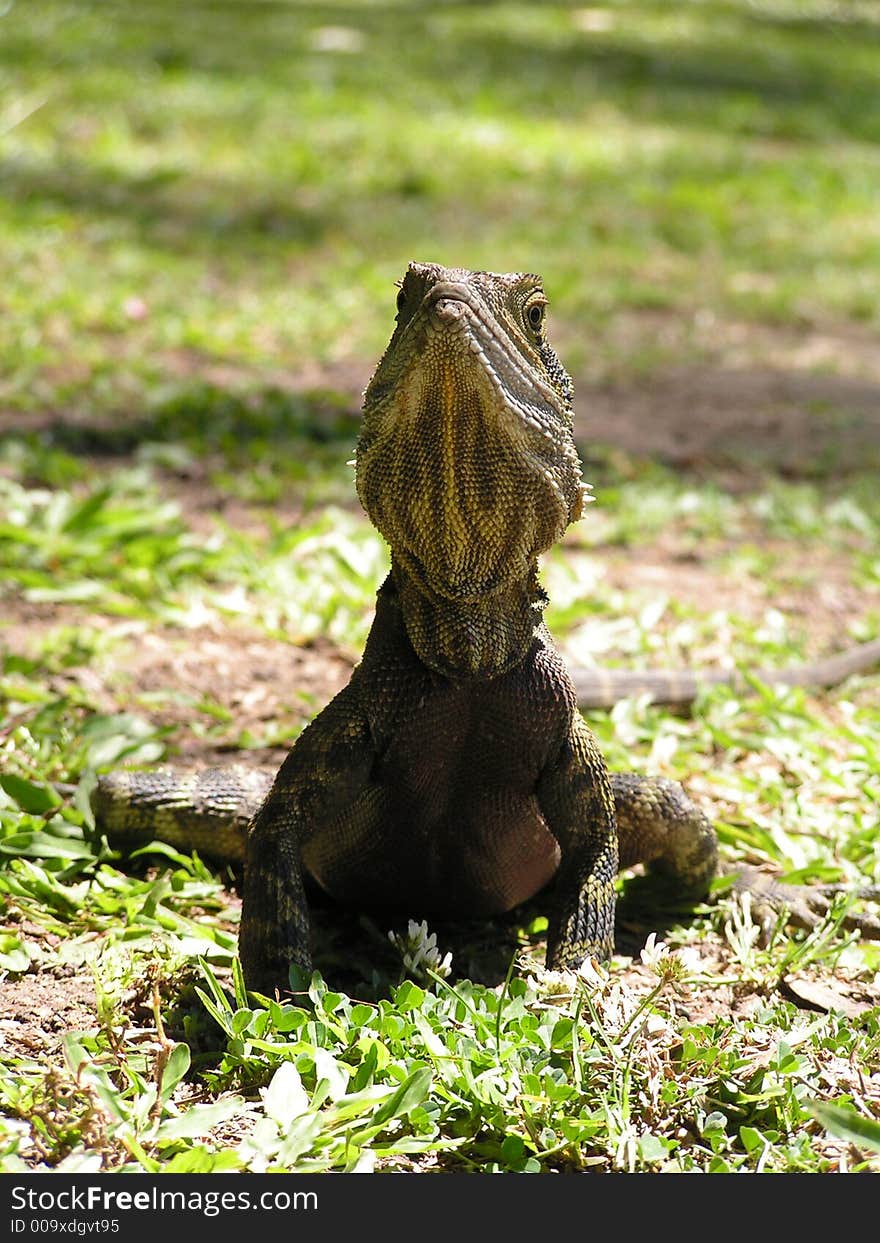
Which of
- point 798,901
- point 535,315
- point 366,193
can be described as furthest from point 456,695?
point 366,193

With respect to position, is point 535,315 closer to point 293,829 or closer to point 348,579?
point 293,829

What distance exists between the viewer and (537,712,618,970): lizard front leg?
355cm

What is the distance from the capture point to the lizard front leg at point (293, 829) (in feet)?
11.1

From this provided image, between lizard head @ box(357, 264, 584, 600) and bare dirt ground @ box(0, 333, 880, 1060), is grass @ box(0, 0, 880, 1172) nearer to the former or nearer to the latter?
bare dirt ground @ box(0, 333, 880, 1060)

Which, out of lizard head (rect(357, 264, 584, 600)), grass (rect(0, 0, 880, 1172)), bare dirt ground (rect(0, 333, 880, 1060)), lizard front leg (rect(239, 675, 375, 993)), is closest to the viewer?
grass (rect(0, 0, 880, 1172))

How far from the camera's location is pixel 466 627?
11.2 feet

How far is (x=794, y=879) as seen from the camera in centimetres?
421

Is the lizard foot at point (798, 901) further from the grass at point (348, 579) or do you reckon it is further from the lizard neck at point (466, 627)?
the lizard neck at point (466, 627)

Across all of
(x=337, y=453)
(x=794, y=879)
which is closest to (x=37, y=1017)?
(x=794, y=879)

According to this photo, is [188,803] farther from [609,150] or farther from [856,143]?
[856,143]

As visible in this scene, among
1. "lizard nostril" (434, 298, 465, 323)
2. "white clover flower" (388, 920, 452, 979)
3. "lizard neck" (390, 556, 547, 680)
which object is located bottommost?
"white clover flower" (388, 920, 452, 979)

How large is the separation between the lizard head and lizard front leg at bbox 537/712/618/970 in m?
0.47

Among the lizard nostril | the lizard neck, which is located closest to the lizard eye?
the lizard nostril

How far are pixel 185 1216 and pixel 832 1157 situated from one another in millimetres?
1207
